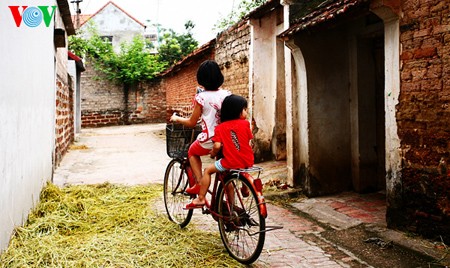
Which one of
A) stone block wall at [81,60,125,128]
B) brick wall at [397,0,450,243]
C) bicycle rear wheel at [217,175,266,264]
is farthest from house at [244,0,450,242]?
stone block wall at [81,60,125,128]

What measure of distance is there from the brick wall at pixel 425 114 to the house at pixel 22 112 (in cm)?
362

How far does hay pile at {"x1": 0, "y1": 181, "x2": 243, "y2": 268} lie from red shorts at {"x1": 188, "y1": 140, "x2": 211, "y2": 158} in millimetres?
827

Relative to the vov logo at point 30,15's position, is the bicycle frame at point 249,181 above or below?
below

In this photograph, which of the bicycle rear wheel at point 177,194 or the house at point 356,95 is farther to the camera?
the bicycle rear wheel at point 177,194

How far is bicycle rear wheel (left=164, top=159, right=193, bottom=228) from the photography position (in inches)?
169

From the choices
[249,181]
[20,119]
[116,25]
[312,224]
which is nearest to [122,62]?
[116,25]

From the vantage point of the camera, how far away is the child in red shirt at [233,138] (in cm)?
345

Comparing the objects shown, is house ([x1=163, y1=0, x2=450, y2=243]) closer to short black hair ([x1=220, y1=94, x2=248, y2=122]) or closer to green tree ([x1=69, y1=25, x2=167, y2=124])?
short black hair ([x1=220, y1=94, x2=248, y2=122])

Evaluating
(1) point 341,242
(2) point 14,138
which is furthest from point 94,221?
(1) point 341,242

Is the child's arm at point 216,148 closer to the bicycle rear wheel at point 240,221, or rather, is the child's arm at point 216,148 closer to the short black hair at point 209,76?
the bicycle rear wheel at point 240,221

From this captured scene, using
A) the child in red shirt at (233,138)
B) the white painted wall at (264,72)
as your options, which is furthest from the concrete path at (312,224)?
the white painted wall at (264,72)

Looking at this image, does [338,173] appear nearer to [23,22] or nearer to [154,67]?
[23,22]

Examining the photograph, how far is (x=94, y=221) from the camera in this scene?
14.7ft

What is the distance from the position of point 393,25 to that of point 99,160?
730 cm
